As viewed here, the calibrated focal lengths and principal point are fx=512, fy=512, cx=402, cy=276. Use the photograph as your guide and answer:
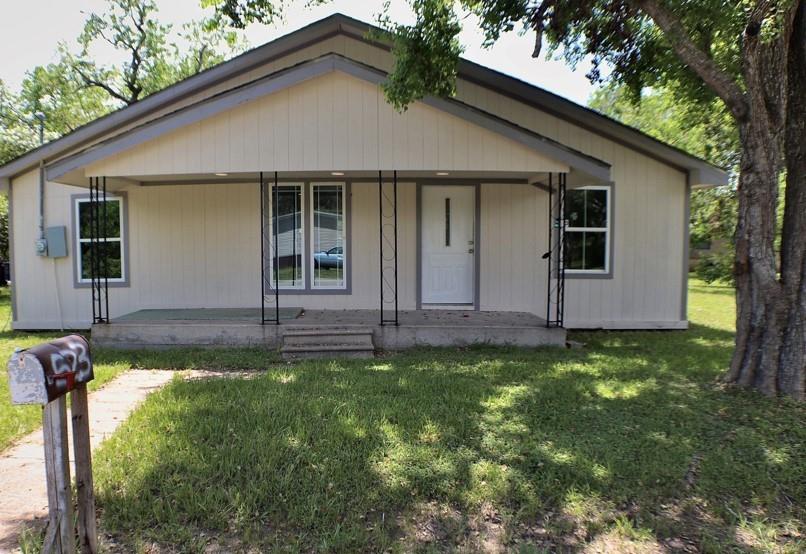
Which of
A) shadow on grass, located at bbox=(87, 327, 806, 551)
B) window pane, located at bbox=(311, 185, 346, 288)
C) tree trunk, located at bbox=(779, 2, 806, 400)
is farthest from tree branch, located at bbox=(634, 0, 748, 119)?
window pane, located at bbox=(311, 185, 346, 288)

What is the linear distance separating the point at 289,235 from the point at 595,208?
5.54 meters

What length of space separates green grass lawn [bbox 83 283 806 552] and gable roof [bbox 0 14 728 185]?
16.9ft

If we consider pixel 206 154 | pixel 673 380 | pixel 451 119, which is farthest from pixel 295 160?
pixel 673 380

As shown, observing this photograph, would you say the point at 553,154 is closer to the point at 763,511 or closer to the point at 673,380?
the point at 673,380

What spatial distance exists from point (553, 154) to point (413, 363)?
340cm

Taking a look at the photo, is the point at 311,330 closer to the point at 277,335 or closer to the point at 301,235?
the point at 277,335

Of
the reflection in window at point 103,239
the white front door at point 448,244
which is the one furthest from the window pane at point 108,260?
the white front door at point 448,244

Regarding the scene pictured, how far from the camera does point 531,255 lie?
30.0ft

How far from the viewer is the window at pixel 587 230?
9289 mm

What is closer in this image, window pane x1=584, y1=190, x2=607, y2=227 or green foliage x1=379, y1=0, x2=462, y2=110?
green foliage x1=379, y1=0, x2=462, y2=110

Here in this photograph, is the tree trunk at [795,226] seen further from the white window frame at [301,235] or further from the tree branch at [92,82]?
the tree branch at [92,82]

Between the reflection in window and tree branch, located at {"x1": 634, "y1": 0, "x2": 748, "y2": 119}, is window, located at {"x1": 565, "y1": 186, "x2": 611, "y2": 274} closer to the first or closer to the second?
tree branch, located at {"x1": 634, "y1": 0, "x2": 748, "y2": 119}

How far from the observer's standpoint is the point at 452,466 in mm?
3367

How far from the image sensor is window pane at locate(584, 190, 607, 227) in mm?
9289
